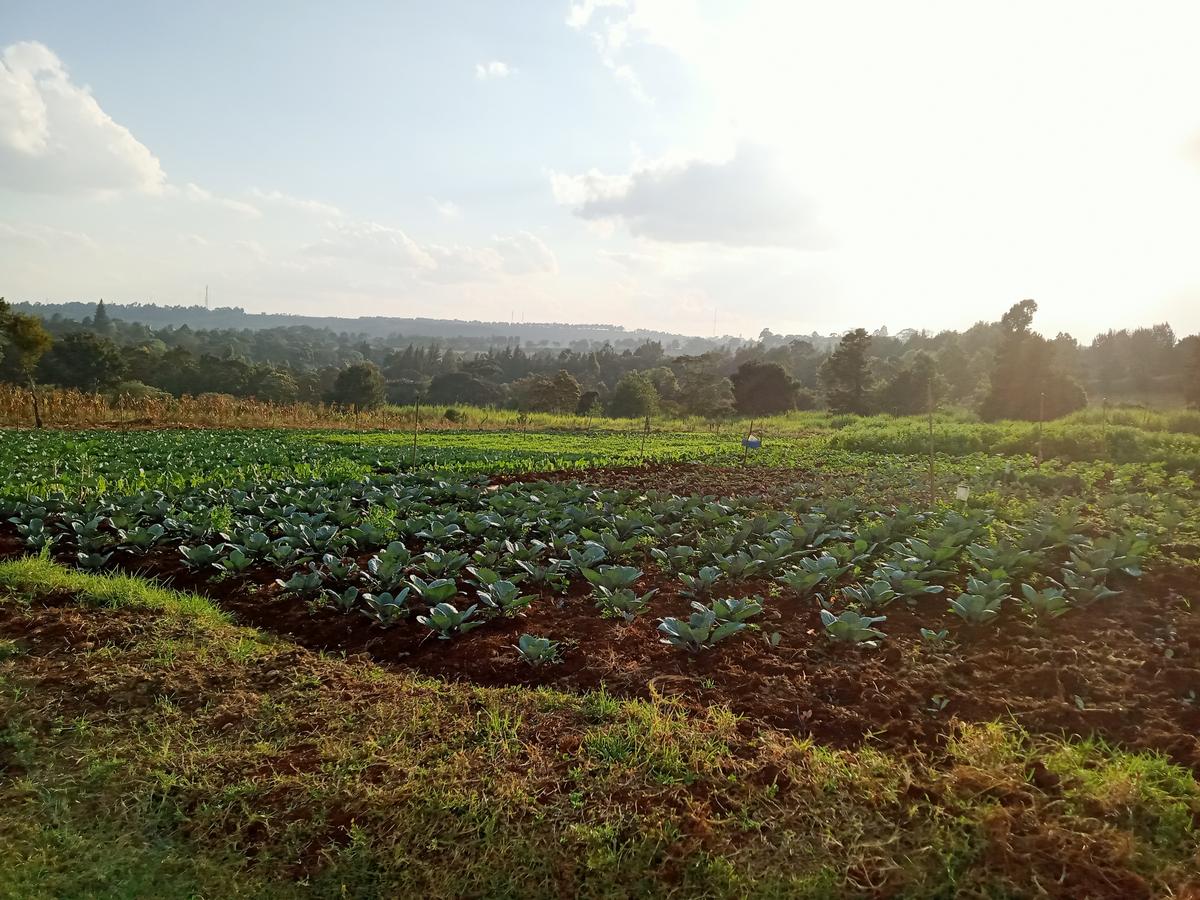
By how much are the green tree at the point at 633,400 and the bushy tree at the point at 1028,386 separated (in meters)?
22.0

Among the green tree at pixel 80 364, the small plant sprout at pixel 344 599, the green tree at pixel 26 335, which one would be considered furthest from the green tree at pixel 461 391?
the small plant sprout at pixel 344 599

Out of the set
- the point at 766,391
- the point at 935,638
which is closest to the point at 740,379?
the point at 766,391

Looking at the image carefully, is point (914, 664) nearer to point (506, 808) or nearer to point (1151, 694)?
point (1151, 694)

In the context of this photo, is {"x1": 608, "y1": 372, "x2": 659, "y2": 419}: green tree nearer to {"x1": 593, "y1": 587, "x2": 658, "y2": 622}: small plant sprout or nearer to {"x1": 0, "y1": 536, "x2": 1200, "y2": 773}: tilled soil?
{"x1": 593, "y1": 587, "x2": 658, "y2": 622}: small plant sprout

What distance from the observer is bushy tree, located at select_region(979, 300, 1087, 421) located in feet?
122

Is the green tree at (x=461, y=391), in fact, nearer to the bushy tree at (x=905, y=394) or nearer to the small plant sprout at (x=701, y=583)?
the bushy tree at (x=905, y=394)

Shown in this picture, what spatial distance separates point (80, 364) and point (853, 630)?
54.9 meters

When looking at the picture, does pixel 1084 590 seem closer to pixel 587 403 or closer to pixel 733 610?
pixel 733 610

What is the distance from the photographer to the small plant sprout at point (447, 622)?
4.79 m

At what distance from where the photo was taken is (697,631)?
174 inches

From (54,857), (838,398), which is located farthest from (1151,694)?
(838,398)

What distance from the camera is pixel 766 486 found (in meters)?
12.2

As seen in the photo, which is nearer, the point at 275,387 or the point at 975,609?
the point at 975,609

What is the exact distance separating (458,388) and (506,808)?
206 ft
